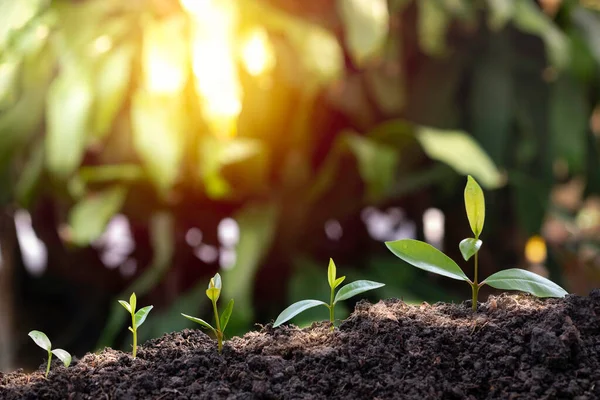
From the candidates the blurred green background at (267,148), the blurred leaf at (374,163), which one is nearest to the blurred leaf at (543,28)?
the blurred green background at (267,148)

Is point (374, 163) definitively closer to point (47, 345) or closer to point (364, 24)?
point (364, 24)

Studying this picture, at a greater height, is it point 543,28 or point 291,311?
point 543,28

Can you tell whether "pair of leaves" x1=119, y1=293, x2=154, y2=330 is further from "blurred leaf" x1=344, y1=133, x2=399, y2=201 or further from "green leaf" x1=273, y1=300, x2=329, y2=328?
"blurred leaf" x1=344, y1=133, x2=399, y2=201

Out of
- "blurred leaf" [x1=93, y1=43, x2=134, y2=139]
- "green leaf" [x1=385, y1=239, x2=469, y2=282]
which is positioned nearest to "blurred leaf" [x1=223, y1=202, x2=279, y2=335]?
"blurred leaf" [x1=93, y1=43, x2=134, y2=139]

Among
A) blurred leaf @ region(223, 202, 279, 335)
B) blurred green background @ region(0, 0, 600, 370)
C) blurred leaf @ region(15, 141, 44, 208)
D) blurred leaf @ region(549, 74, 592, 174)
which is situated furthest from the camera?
blurred leaf @ region(549, 74, 592, 174)

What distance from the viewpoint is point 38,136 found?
6.86ft

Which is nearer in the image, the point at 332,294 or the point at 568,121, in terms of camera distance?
the point at 332,294

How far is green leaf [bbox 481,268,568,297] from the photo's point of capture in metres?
0.58

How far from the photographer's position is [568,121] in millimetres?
2066

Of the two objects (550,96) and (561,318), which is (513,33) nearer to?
(550,96)

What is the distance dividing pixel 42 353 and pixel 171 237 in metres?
0.63

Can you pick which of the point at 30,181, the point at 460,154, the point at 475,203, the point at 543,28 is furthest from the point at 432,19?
the point at 475,203

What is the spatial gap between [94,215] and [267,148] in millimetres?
511

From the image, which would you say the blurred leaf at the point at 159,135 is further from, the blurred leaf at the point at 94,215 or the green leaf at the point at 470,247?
the green leaf at the point at 470,247
